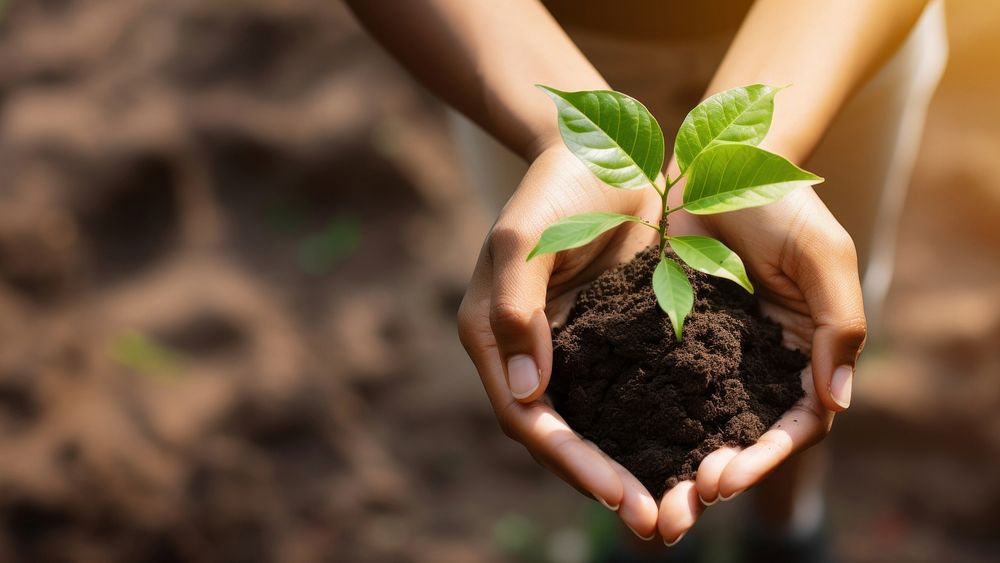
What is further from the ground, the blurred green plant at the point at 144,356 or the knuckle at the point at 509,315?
the knuckle at the point at 509,315

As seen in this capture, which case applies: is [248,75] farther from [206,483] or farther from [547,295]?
[547,295]

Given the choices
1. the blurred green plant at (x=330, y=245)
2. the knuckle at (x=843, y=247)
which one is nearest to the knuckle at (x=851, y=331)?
the knuckle at (x=843, y=247)

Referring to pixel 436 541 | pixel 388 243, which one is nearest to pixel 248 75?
pixel 388 243

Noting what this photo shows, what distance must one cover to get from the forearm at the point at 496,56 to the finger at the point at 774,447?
63 cm

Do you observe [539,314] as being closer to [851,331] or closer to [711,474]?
[711,474]

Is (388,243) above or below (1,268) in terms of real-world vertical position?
below

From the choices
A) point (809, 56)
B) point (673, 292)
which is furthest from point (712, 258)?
point (809, 56)

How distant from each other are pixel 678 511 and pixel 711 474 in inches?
2.9

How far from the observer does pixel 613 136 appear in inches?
54.5

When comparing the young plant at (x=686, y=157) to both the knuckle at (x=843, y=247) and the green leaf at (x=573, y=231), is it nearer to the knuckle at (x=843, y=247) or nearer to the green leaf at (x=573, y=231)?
the green leaf at (x=573, y=231)

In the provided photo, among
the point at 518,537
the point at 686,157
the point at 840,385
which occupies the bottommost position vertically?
the point at 518,537

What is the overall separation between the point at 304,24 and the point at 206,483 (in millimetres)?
1906

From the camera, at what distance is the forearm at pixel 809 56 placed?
1574 millimetres

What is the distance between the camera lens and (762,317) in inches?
62.6
